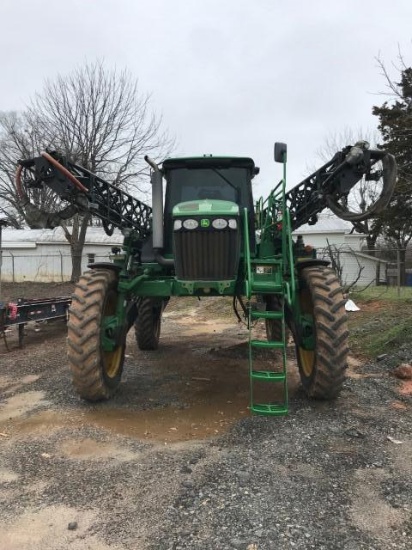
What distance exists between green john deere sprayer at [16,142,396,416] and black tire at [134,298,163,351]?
6.49 ft

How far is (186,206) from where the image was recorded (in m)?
5.80

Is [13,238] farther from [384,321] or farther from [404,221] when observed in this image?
[384,321]

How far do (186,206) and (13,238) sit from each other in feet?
120

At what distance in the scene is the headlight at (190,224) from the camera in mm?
5594

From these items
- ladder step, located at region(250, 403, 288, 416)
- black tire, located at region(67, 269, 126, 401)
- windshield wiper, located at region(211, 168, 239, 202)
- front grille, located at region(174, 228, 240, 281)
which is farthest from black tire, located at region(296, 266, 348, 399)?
black tire, located at region(67, 269, 126, 401)

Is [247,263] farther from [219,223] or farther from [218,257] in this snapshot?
[219,223]

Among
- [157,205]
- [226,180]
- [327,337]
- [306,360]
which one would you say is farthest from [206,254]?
[306,360]

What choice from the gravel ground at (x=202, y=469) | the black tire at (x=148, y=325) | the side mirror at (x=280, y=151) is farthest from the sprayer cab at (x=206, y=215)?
the black tire at (x=148, y=325)

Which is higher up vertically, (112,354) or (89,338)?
(89,338)

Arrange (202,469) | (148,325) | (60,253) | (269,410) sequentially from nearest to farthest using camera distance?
(202,469) < (269,410) < (148,325) < (60,253)

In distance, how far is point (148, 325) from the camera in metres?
9.27

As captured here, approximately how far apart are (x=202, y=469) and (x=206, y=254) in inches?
94.3

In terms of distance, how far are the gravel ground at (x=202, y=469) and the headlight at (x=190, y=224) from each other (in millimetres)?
2092

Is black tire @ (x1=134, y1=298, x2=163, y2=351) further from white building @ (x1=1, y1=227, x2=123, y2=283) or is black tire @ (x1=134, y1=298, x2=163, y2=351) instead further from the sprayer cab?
white building @ (x1=1, y1=227, x2=123, y2=283)
